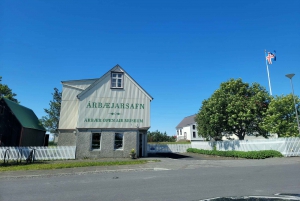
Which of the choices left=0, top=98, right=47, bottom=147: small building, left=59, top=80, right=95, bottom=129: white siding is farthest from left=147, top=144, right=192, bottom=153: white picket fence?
left=0, top=98, right=47, bottom=147: small building

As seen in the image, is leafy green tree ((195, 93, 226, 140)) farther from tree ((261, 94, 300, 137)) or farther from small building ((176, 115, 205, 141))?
small building ((176, 115, 205, 141))

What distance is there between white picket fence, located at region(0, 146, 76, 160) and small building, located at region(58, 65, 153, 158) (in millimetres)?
912

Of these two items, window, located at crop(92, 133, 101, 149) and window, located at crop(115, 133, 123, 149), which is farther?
window, located at crop(115, 133, 123, 149)

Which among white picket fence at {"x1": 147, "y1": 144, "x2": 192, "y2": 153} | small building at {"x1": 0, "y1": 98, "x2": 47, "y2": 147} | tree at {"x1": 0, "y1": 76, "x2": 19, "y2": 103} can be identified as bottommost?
white picket fence at {"x1": 147, "y1": 144, "x2": 192, "y2": 153}

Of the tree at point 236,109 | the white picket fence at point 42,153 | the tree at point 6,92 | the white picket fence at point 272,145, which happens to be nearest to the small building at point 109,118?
the white picket fence at point 42,153

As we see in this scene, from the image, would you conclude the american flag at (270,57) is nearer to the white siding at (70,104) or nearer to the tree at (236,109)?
the tree at (236,109)

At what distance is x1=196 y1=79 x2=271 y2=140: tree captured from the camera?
24.1 metres

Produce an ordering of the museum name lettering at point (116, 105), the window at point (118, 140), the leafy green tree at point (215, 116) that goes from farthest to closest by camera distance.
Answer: the leafy green tree at point (215, 116) → the museum name lettering at point (116, 105) → the window at point (118, 140)

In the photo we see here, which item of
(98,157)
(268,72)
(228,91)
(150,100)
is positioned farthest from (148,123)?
(268,72)

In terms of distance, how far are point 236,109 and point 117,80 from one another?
14242 millimetres

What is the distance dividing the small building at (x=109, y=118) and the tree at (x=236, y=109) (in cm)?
933

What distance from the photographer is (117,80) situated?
2162 cm

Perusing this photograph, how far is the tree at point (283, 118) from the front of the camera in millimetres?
20516

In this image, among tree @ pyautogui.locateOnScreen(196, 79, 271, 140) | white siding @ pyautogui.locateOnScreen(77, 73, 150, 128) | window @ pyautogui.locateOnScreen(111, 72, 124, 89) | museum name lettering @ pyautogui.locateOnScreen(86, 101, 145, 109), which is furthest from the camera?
tree @ pyautogui.locateOnScreen(196, 79, 271, 140)
